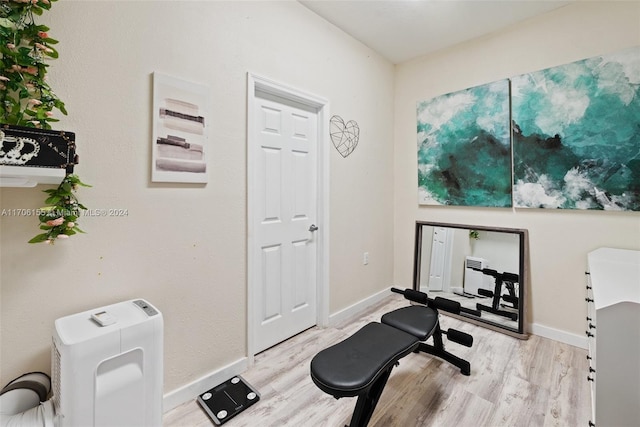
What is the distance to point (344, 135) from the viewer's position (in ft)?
8.90

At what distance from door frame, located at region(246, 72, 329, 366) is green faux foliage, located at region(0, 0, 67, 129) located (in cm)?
100

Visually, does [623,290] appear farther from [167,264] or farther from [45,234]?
[45,234]

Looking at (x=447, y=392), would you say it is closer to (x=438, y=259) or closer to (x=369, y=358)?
(x=369, y=358)

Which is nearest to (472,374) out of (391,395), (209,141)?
(391,395)

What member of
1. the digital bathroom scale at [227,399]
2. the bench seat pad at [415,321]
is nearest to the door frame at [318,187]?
the digital bathroom scale at [227,399]

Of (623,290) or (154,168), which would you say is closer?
(623,290)

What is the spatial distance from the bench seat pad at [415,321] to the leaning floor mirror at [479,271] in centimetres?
101

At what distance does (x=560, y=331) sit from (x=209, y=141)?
312 cm

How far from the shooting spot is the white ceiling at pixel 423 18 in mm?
2268

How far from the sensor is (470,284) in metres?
2.71

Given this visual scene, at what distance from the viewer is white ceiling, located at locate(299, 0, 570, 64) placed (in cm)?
227

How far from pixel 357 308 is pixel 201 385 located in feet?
5.30

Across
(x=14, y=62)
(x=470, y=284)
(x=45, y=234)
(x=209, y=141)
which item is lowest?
(x=470, y=284)

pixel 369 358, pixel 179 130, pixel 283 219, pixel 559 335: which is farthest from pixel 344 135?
pixel 559 335
